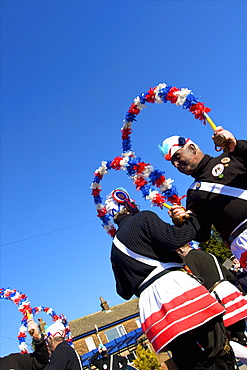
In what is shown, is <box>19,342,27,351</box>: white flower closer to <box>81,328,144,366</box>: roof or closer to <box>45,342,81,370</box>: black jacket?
<box>45,342,81,370</box>: black jacket

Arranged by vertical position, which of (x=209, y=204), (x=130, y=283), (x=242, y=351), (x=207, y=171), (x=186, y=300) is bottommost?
(x=242, y=351)

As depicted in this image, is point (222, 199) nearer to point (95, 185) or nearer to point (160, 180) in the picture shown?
point (160, 180)

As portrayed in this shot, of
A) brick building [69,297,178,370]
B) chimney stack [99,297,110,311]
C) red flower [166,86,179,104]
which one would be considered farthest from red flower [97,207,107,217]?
chimney stack [99,297,110,311]

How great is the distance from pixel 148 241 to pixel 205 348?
854 millimetres

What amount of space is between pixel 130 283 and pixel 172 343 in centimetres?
60

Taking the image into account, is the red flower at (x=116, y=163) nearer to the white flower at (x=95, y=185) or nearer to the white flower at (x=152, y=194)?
the white flower at (x=95, y=185)

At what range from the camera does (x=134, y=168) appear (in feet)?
13.6

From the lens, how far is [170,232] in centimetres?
271

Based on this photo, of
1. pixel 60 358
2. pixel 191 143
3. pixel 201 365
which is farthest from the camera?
pixel 60 358

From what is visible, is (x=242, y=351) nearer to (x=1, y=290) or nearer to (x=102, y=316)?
Result: (x=1, y=290)

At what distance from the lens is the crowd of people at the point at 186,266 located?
2.41 metres

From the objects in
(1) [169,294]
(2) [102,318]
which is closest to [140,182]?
(1) [169,294]

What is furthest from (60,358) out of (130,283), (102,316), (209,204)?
(102,316)

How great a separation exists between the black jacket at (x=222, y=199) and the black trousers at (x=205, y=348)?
0.73m
